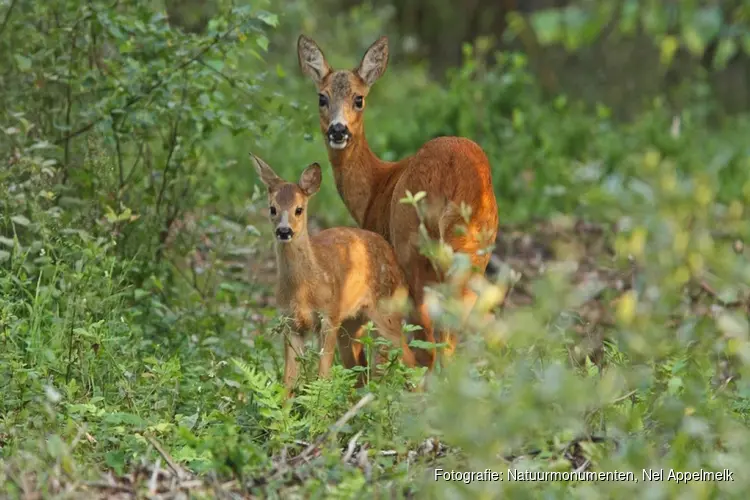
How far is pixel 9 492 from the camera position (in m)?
4.31

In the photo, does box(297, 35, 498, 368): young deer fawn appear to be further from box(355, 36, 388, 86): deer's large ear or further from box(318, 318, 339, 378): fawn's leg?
box(318, 318, 339, 378): fawn's leg

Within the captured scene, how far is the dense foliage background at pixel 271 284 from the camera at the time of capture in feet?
13.9

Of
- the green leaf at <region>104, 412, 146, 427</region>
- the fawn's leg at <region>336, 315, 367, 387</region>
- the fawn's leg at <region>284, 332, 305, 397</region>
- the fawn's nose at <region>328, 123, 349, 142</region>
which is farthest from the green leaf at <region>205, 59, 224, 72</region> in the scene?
the green leaf at <region>104, 412, 146, 427</region>

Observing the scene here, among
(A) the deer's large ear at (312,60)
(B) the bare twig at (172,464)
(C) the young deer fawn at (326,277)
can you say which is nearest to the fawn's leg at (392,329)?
(C) the young deer fawn at (326,277)

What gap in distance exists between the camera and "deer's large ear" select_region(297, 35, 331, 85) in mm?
8273

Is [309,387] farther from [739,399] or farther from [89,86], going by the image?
[89,86]

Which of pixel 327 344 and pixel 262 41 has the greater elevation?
pixel 262 41

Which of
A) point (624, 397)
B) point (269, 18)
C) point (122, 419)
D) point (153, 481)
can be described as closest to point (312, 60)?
point (269, 18)

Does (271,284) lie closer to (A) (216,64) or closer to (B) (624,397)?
(A) (216,64)

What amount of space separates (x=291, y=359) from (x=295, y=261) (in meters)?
0.48

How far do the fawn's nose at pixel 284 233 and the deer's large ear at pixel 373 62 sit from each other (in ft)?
5.94

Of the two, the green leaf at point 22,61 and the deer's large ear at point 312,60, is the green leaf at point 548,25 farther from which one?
the deer's large ear at point 312,60

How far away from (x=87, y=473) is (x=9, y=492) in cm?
46

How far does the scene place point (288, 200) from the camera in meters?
6.75
